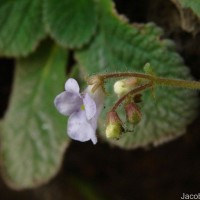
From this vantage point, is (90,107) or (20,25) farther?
(20,25)

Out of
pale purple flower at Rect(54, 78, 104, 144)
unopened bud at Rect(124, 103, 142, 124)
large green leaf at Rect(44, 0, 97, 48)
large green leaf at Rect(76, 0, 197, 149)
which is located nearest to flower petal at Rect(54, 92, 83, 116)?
pale purple flower at Rect(54, 78, 104, 144)

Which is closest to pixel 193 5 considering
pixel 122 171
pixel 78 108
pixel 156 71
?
pixel 156 71

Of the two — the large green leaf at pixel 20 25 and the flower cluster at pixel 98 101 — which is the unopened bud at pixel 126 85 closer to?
Result: the flower cluster at pixel 98 101

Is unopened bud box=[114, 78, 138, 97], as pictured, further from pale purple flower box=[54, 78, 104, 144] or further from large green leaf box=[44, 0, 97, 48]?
large green leaf box=[44, 0, 97, 48]

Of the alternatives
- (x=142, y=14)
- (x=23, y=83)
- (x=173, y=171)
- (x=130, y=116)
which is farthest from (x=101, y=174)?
(x=130, y=116)

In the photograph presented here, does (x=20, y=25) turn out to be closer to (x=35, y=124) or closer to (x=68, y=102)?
(x=35, y=124)
